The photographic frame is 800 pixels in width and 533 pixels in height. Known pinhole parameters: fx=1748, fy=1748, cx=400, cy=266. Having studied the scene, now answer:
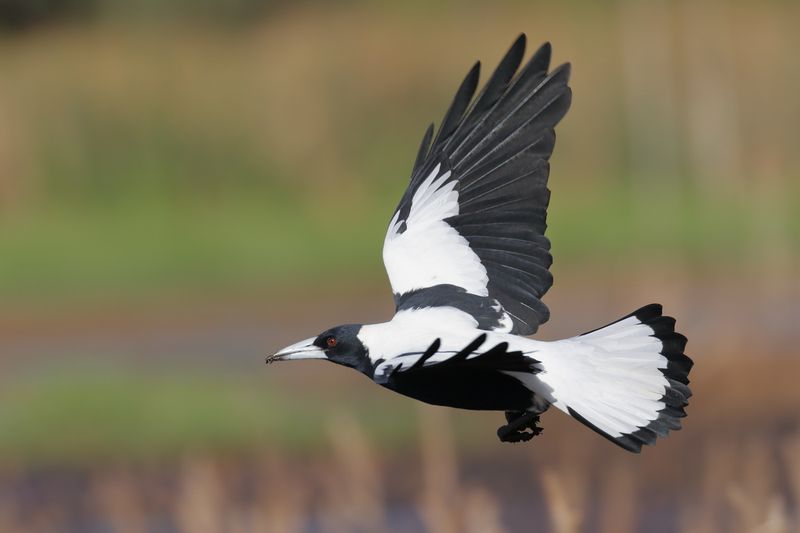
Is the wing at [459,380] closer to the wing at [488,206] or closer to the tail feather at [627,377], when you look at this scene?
the tail feather at [627,377]

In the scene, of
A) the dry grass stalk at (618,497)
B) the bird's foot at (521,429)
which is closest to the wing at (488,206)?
the bird's foot at (521,429)

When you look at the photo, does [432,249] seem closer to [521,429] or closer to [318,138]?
[521,429]

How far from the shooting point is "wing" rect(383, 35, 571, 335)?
6.02 meters

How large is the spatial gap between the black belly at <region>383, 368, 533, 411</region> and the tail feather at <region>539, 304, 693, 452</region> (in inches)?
4.2

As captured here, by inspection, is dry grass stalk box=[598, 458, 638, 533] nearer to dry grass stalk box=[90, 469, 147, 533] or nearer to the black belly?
the black belly

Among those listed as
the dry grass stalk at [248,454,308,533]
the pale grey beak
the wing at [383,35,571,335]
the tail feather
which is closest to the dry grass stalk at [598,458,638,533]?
the dry grass stalk at [248,454,308,533]

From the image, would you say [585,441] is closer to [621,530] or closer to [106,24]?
[621,530]

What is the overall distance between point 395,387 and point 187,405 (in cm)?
899

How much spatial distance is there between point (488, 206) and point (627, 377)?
1056 mm

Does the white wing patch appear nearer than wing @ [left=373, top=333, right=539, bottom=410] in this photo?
No

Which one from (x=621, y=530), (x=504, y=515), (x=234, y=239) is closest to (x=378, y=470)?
(x=504, y=515)

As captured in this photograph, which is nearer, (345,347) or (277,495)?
(345,347)

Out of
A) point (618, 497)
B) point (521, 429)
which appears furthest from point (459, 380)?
point (618, 497)

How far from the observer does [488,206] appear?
247 inches
